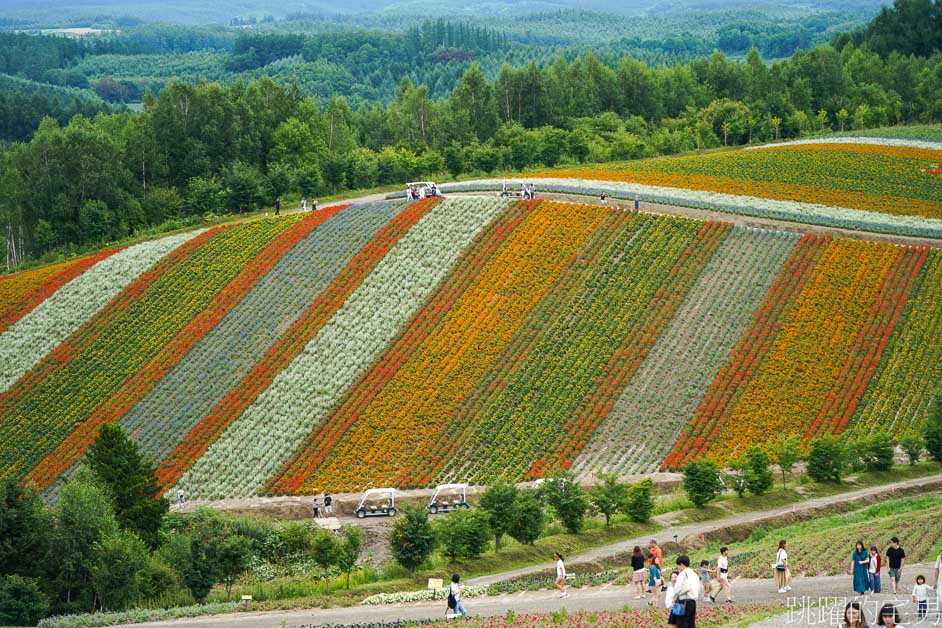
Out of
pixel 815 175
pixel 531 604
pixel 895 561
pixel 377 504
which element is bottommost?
pixel 377 504

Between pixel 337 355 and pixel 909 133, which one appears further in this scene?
pixel 909 133

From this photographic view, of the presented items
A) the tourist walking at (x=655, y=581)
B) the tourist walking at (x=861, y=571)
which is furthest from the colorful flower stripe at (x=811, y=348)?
the tourist walking at (x=861, y=571)

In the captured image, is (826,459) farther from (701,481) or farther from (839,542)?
(839,542)

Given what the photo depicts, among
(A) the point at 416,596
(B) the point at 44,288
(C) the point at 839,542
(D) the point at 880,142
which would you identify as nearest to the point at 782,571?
(C) the point at 839,542

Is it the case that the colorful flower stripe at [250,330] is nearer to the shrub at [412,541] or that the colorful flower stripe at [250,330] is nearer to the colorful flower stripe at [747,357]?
the shrub at [412,541]

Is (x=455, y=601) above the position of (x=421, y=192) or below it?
below

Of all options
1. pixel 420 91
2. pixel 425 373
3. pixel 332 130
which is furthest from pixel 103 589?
pixel 420 91

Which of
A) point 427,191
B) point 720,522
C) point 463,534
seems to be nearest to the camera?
point 463,534
